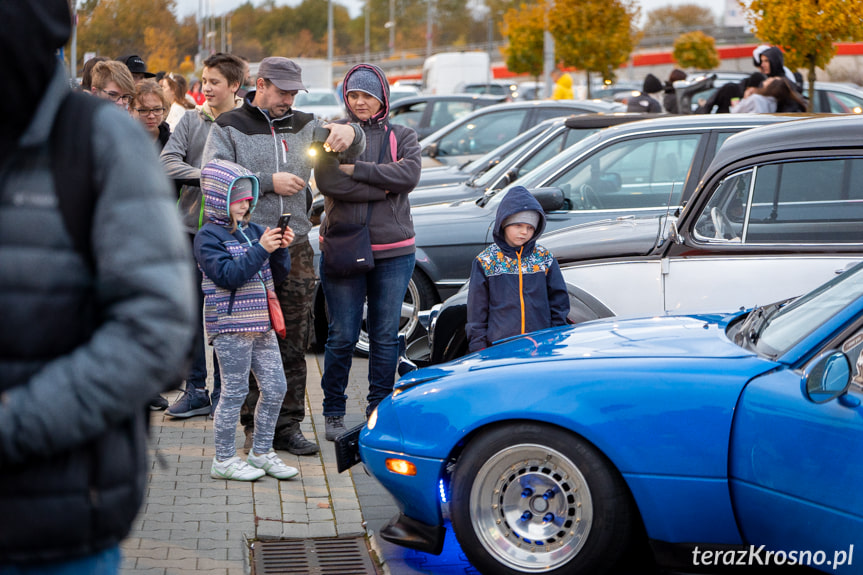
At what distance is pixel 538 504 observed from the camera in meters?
3.94

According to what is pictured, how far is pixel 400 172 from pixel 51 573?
13.2 feet

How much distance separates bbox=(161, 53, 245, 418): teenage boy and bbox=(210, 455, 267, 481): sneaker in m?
0.89

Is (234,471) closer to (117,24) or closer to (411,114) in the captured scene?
(117,24)

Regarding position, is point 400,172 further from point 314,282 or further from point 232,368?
point 232,368

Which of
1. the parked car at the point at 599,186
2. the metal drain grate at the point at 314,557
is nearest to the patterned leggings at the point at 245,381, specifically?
the metal drain grate at the point at 314,557

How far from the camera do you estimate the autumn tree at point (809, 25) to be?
13000mm

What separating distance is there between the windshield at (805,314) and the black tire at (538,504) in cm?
77

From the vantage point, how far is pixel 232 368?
5078 mm

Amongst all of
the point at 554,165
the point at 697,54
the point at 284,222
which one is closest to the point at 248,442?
the point at 284,222

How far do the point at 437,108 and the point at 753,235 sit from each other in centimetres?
1349

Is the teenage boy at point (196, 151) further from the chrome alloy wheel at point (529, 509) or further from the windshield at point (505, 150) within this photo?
the windshield at point (505, 150)

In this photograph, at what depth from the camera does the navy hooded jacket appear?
522 cm

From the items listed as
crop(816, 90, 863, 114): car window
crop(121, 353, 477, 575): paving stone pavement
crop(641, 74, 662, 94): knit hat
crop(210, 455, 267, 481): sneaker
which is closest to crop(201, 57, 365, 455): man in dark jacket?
crop(121, 353, 477, 575): paving stone pavement

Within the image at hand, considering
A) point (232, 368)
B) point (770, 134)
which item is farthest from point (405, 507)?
point (770, 134)
